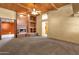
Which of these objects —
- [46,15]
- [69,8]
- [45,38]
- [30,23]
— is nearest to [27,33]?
[30,23]

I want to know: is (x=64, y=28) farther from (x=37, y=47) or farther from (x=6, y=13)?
(x=6, y=13)

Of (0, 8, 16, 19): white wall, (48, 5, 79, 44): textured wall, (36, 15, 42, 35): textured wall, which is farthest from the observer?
Answer: (36, 15, 42, 35): textured wall

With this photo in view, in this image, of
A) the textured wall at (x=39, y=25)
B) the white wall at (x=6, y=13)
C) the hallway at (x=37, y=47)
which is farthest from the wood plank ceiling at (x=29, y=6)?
the hallway at (x=37, y=47)

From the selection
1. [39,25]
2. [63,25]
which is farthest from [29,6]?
[63,25]

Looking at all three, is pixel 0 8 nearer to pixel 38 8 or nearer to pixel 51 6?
pixel 38 8

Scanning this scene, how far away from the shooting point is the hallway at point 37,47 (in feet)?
8.47

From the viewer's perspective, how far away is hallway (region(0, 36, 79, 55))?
8.47ft

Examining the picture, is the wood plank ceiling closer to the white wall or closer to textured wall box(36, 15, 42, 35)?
the white wall

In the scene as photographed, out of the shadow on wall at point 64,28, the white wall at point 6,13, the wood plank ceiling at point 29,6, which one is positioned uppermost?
the wood plank ceiling at point 29,6

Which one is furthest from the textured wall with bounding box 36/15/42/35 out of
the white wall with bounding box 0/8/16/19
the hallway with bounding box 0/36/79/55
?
the white wall with bounding box 0/8/16/19

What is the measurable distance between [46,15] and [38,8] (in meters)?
0.27

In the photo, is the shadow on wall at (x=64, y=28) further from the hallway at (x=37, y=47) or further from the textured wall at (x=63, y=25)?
the hallway at (x=37, y=47)

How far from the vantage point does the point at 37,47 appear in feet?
8.99

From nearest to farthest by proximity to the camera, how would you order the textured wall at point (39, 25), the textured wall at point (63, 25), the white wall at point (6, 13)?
the white wall at point (6, 13)
the textured wall at point (63, 25)
the textured wall at point (39, 25)
